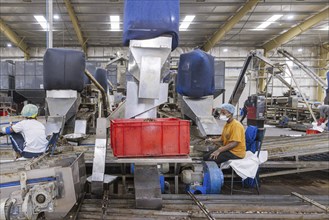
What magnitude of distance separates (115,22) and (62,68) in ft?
30.7

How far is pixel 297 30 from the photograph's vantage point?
13250mm

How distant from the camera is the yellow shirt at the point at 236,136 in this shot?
326 cm

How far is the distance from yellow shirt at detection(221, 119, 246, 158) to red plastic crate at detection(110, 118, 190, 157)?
1334 mm

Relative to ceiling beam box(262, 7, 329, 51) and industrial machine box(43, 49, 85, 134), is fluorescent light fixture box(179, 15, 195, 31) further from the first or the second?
industrial machine box(43, 49, 85, 134)

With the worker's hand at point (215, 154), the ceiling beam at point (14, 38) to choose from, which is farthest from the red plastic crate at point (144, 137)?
the ceiling beam at point (14, 38)

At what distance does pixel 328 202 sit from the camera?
2.73 metres

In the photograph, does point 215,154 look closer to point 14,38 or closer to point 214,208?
point 214,208

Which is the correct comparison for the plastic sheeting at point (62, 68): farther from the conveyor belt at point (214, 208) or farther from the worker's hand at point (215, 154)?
the worker's hand at point (215, 154)

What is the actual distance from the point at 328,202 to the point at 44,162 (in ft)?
9.14

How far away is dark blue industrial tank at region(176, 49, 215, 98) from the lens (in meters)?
4.15

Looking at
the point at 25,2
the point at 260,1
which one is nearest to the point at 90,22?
the point at 25,2

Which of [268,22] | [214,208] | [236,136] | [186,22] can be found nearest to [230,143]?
[236,136]

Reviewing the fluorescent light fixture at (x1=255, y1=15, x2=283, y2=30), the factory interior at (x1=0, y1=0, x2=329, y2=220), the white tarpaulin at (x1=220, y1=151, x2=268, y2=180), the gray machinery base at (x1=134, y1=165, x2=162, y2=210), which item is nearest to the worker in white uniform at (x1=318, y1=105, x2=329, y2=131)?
the factory interior at (x1=0, y1=0, x2=329, y2=220)

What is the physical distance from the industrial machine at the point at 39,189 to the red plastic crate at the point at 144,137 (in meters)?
0.43
